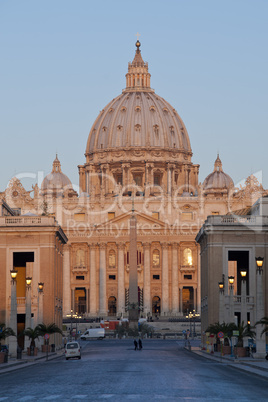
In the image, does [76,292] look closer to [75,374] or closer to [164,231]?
[164,231]

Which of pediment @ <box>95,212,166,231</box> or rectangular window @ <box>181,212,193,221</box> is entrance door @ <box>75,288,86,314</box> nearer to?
pediment @ <box>95,212,166,231</box>

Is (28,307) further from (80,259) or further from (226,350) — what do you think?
(80,259)

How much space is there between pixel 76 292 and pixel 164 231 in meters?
18.5

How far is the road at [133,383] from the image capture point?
117ft

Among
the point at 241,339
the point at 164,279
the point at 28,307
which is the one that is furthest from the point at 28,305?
the point at 164,279

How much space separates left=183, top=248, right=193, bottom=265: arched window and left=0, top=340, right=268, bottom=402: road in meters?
118

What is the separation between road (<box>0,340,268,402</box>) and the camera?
35.5m

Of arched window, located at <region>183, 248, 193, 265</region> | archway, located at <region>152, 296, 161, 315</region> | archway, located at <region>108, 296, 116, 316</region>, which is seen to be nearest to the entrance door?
archway, located at <region>108, 296, 116, 316</region>

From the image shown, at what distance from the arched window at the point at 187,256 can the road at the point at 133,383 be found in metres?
118

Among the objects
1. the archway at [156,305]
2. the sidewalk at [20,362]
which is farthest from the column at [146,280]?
the sidewalk at [20,362]

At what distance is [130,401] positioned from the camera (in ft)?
110

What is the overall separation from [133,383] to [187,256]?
13397cm

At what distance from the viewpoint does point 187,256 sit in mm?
175375

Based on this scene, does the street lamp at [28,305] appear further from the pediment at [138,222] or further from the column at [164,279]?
the column at [164,279]
